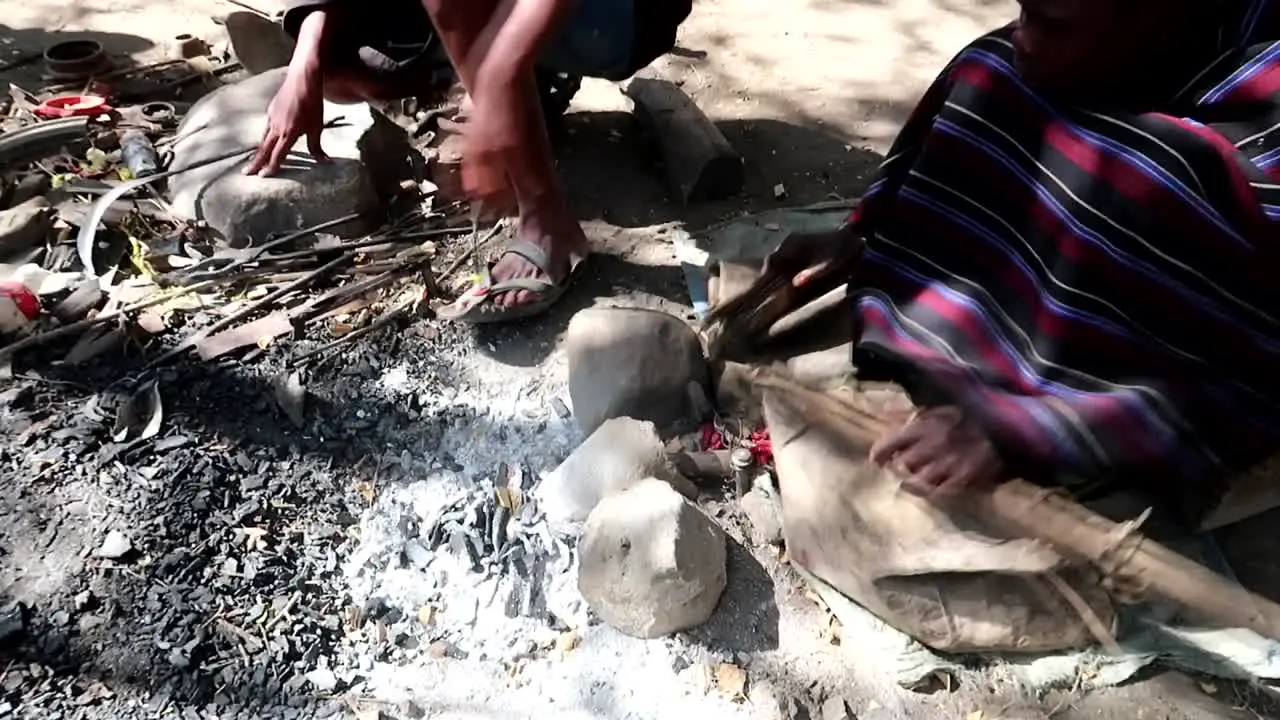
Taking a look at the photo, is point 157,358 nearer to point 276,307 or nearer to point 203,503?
point 276,307

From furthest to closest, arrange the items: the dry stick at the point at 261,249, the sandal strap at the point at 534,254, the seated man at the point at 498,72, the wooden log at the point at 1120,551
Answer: the dry stick at the point at 261,249 → the sandal strap at the point at 534,254 → the seated man at the point at 498,72 → the wooden log at the point at 1120,551

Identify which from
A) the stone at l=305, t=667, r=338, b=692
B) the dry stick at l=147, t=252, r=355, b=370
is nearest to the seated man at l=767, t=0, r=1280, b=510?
the stone at l=305, t=667, r=338, b=692

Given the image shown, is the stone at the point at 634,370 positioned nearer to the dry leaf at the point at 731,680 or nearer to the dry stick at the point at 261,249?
the dry leaf at the point at 731,680

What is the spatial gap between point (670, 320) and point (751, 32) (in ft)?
6.49

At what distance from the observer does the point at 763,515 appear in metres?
2.07

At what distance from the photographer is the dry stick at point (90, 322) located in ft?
7.75

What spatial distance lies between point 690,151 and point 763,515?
4.21 feet

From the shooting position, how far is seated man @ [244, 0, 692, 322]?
196cm

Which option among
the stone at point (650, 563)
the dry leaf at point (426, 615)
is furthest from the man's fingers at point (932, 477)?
the dry leaf at point (426, 615)

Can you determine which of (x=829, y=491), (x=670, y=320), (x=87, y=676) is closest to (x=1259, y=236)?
(x=829, y=491)

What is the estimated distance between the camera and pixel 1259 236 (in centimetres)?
159

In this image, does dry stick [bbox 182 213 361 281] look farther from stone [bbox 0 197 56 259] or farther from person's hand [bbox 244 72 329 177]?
stone [bbox 0 197 56 259]

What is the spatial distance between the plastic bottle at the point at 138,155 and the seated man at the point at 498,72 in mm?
419

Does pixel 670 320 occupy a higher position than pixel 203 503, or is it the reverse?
pixel 670 320
